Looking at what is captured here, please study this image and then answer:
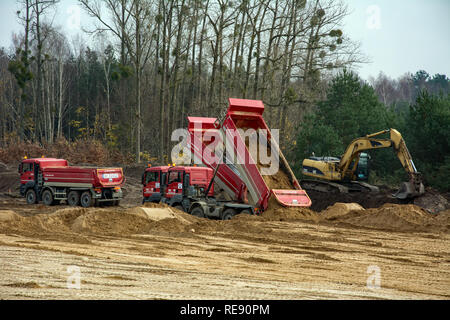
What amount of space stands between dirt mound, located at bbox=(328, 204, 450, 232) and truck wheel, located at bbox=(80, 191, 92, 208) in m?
12.5

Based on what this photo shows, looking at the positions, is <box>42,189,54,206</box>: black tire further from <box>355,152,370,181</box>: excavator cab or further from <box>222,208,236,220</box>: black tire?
<box>355,152,370,181</box>: excavator cab

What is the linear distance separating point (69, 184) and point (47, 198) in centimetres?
146

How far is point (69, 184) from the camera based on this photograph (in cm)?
2722

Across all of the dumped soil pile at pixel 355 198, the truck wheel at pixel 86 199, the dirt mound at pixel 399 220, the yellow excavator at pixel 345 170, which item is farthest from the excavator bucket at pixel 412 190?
the truck wheel at pixel 86 199

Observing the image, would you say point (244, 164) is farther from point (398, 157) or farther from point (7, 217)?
point (398, 157)

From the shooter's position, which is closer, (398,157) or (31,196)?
(398,157)

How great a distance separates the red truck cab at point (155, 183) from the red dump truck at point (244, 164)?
2531mm

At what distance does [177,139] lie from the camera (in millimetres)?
40031

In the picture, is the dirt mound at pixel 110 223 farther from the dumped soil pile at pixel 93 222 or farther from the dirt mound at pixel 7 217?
the dirt mound at pixel 7 217

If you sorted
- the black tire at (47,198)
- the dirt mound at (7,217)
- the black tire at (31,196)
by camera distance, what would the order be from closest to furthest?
1. the dirt mound at (7,217)
2. the black tire at (47,198)
3. the black tire at (31,196)

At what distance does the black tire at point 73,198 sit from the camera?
89.1 feet

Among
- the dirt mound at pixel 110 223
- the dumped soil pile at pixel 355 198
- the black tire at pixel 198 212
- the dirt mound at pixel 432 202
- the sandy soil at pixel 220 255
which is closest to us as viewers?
the sandy soil at pixel 220 255

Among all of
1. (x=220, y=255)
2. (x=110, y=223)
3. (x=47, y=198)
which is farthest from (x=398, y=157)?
(x=47, y=198)

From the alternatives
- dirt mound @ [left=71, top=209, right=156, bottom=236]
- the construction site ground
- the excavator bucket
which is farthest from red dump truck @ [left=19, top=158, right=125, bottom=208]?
the excavator bucket
